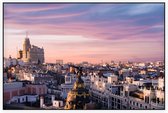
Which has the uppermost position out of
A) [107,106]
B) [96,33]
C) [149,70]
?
[96,33]

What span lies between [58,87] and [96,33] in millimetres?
638

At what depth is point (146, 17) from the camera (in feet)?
18.4

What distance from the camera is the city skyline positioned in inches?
221

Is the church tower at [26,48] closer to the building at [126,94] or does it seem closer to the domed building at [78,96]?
the domed building at [78,96]

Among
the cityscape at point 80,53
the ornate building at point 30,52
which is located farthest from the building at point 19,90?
the ornate building at point 30,52

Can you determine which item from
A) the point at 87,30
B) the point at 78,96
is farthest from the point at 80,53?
the point at 78,96

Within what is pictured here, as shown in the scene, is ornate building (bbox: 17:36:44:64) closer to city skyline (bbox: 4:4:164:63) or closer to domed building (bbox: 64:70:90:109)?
city skyline (bbox: 4:4:164:63)

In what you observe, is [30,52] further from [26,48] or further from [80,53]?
[80,53]

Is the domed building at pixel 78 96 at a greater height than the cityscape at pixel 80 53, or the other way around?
the cityscape at pixel 80 53

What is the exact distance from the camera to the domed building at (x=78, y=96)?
18.6 feet

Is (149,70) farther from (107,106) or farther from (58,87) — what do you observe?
(58,87)

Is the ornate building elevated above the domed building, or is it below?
above

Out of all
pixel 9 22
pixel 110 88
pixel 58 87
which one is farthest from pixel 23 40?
pixel 110 88

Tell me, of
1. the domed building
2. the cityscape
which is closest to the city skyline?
the cityscape
